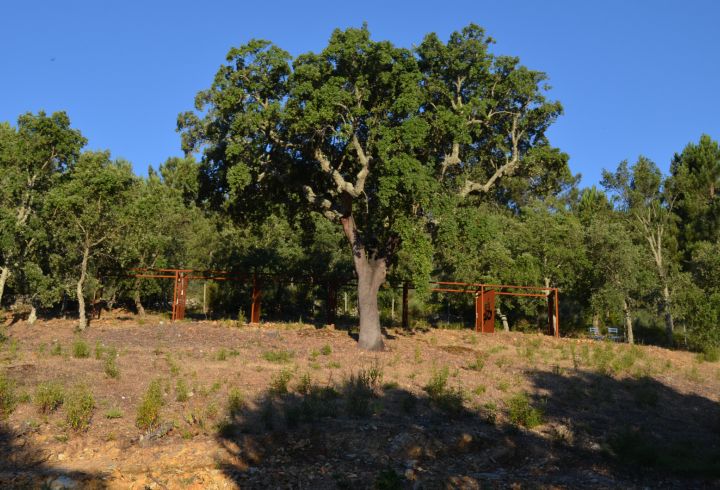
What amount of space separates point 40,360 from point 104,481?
8.80 m

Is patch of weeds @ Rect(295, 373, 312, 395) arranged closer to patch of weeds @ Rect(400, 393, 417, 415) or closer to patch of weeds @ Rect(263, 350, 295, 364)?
patch of weeds @ Rect(400, 393, 417, 415)

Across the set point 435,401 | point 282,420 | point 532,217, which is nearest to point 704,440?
point 435,401

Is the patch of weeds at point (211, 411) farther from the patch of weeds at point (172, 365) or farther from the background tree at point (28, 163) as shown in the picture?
the background tree at point (28, 163)

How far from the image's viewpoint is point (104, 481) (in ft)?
26.7

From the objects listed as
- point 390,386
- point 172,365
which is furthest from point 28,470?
point 390,386

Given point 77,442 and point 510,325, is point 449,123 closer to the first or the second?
point 77,442

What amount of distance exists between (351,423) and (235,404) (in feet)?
8.05

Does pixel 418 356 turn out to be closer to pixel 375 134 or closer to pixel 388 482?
pixel 375 134

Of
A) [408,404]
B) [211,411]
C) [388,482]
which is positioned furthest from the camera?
[408,404]

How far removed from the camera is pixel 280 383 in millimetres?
13133

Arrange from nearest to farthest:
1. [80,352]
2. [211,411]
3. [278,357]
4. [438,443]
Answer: [438,443] → [211,411] → [80,352] → [278,357]

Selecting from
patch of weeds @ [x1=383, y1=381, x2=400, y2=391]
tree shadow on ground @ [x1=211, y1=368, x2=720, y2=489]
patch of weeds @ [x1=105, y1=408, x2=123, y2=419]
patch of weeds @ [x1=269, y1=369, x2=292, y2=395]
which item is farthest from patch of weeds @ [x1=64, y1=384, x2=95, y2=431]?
patch of weeds @ [x1=383, y1=381, x2=400, y2=391]

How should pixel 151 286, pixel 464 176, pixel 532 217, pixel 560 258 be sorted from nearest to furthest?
pixel 464 176 → pixel 151 286 → pixel 560 258 → pixel 532 217

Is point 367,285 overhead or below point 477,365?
overhead
